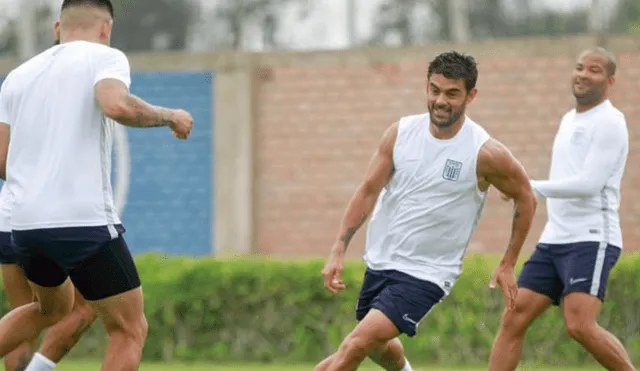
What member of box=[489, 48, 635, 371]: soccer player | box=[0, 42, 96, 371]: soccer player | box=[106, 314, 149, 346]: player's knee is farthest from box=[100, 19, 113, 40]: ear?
box=[489, 48, 635, 371]: soccer player

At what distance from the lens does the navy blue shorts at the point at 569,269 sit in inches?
371

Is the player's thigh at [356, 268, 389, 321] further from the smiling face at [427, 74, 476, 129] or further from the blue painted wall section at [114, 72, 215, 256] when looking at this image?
the blue painted wall section at [114, 72, 215, 256]

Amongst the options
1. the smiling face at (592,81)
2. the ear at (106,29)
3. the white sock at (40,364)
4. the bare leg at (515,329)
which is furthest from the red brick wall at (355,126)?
the ear at (106,29)

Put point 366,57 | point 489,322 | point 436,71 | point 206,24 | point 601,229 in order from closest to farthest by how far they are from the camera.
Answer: point 436,71, point 601,229, point 489,322, point 366,57, point 206,24

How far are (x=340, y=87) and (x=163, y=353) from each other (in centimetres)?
436

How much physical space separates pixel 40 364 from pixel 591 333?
3333mm

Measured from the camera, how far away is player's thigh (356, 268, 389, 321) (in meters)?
8.21

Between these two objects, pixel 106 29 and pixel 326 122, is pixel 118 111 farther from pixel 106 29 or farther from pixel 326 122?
pixel 326 122

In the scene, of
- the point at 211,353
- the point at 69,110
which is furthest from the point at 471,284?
the point at 69,110

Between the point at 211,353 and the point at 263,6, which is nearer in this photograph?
the point at 211,353

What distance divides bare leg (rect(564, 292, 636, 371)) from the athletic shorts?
3.04 meters

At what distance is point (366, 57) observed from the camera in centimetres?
1658

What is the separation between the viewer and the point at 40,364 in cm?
871

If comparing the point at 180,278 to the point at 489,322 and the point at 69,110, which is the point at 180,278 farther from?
the point at 69,110
